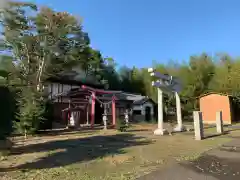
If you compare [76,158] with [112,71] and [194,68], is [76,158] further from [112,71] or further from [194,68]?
[112,71]

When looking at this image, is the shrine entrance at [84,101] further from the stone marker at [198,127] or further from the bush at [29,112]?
the stone marker at [198,127]

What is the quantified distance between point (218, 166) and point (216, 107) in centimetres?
1980

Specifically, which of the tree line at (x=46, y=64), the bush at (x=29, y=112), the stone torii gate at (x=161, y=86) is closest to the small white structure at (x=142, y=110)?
the tree line at (x=46, y=64)

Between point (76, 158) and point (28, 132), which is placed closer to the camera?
point (76, 158)

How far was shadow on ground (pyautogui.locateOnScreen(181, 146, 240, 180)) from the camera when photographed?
195 inches

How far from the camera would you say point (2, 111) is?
249 inches

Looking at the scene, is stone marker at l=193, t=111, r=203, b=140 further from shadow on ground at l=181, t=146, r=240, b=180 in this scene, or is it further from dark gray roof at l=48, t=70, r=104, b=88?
dark gray roof at l=48, t=70, r=104, b=88

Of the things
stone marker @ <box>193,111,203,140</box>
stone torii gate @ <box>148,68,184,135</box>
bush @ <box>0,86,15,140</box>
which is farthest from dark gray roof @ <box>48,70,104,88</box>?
bush @ <box>0,86,15,140</box>

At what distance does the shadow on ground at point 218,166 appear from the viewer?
4.96m

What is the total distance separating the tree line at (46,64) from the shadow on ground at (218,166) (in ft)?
17.3

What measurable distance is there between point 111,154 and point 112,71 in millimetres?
31841

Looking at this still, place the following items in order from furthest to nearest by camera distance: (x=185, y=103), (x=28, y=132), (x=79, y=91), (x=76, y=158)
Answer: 1. (x=185, y=103)
2. (x=79, y=91)
3. (x=28, y=132)
4. (x=76, y=158)

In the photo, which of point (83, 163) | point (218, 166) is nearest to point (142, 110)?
point (83, 163)

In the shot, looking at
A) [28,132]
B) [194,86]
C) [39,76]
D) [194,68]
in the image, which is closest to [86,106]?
[39,76]
